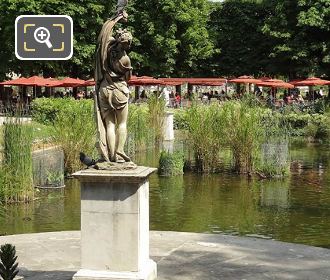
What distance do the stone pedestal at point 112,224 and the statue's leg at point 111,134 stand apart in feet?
1.09

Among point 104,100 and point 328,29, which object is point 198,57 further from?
point 104,100

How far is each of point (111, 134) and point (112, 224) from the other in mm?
1100

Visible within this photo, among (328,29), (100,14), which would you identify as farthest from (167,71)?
(328,29)

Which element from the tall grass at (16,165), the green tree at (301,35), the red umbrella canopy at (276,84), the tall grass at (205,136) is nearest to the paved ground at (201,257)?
the tall grass at (16,165)

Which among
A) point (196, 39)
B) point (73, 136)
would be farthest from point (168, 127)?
point (196, 39)

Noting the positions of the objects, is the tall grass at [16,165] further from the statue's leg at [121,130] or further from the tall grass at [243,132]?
the statue's leg at [121,130]

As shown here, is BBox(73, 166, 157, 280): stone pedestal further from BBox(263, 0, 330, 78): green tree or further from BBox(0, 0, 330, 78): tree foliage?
BBox(263, 0, 330, 78): green tree

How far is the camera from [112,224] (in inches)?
306

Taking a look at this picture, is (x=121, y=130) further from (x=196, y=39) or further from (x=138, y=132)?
(x=196, y=39)

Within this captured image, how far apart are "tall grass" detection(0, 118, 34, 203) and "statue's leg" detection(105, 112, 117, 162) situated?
25.2 ft

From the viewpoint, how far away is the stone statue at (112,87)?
26.0 ft

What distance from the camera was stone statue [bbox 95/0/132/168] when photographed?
7.91 m

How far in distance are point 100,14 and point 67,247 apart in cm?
3409

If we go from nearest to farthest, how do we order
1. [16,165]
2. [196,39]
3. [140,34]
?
[16,165], [140,34], [196,39]
